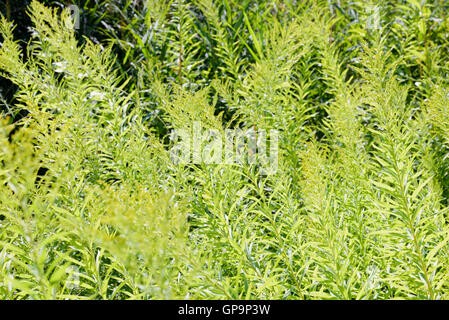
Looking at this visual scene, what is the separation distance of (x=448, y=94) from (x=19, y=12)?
2.38m

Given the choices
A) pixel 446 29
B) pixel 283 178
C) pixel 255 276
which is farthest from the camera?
pixel 446 29

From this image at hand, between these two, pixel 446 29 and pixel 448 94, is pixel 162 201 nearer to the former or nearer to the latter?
pixel 448 94

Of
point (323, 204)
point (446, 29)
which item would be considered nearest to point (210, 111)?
point (323, 204)

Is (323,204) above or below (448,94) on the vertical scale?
below

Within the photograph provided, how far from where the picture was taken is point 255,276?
986 millimetres

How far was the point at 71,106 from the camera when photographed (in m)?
1.37
